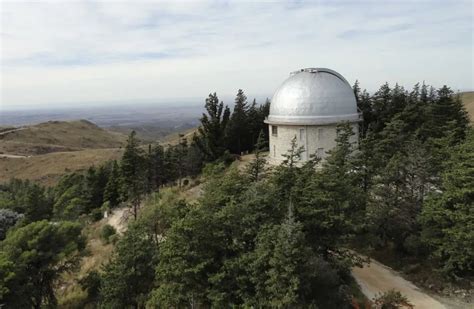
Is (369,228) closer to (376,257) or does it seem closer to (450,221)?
(376,257)

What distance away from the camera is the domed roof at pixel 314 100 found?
28125mm

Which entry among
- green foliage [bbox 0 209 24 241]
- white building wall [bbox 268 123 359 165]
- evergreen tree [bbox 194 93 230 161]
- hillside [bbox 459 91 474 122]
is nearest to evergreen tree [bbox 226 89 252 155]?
evergreen tree [bbox 194 93 230 161]

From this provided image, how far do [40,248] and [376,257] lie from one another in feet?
55.2

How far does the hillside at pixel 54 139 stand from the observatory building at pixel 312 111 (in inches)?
2798

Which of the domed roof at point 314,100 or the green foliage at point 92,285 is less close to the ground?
the domed roof at point 314,100

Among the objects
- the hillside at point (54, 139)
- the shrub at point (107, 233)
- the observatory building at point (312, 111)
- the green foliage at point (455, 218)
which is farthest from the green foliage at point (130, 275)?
the hillside at point (54, 139)

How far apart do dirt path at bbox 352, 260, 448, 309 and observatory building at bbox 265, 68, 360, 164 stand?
1121 centimetres

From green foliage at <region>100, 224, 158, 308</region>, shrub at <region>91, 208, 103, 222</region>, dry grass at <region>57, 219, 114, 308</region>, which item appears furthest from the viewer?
shrub at <region>91, 208, 103, 222</region>

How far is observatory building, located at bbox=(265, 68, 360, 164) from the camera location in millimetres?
28047

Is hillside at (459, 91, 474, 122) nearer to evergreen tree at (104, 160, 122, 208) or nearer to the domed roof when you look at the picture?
the domed roof

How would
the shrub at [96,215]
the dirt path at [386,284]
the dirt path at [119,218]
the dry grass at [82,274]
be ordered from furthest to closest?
1. the shrub at [96,215]
2. the dirt path at [119,218]
3. the dry grass at [82,274]
4. the dirt path at [386,284]

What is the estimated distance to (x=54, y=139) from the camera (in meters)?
101

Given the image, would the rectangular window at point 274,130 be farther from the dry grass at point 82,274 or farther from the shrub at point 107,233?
the dry grass at point 82,274

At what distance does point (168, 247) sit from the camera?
44.0 ft
